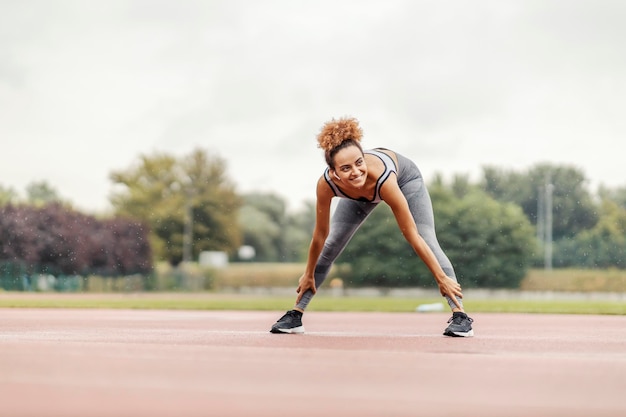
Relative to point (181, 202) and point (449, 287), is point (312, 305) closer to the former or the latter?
point (449, 287)

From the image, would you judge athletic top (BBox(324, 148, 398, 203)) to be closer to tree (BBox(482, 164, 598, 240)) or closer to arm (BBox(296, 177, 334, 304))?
arm (BBox(296, 177, 334, 304))

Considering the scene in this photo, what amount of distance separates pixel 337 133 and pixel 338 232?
1121 mm

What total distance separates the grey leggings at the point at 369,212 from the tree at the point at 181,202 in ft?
182

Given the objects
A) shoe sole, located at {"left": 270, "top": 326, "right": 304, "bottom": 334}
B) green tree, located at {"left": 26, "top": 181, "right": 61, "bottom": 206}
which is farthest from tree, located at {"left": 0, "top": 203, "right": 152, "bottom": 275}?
green tree, located at {"left": 26, "top": 181, "right": 61, "bottom": 206}

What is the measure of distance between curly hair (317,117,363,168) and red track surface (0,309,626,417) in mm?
1352

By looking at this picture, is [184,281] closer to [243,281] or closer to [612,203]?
[243,281]

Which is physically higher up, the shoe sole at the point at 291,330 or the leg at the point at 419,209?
the leg at the point at 419,209

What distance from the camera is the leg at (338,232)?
7336 mm

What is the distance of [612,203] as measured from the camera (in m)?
66.6

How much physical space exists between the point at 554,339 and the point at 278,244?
75173 millimetres

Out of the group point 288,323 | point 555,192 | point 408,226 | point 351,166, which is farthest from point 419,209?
point 555,192

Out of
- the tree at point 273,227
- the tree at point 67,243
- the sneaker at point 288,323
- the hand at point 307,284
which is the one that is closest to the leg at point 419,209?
the hand at point 307,284

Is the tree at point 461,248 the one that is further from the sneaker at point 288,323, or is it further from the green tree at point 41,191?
the green tree at point 41,191

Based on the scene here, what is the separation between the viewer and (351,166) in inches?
253
